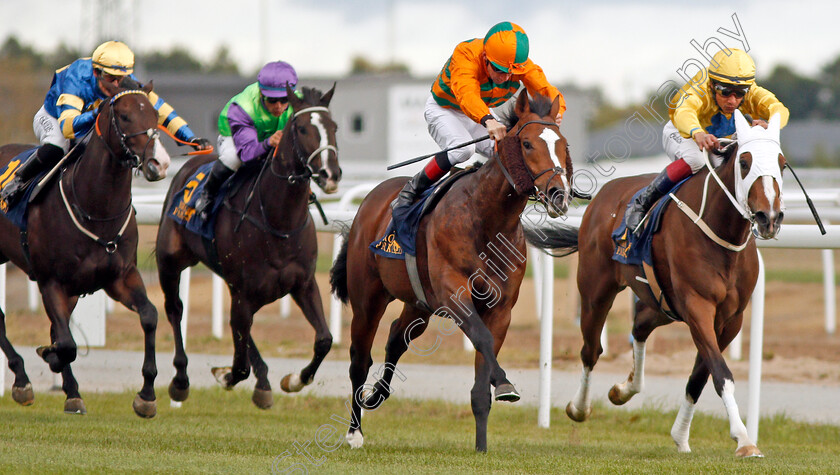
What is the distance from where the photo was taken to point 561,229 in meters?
7.23

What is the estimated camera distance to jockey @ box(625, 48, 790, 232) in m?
5.71

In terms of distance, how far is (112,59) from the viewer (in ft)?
21.5

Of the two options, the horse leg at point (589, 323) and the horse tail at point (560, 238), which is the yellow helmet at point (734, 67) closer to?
the horse leg at point (589, 323)

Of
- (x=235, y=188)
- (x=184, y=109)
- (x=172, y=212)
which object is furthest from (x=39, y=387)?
(x=184, y=109)

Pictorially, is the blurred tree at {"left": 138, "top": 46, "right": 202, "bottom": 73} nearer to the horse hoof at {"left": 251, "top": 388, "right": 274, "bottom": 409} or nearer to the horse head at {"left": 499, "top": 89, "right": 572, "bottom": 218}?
the horse hoof at {"left": 251, "top": 388, "right": 274, "bottom": 409}

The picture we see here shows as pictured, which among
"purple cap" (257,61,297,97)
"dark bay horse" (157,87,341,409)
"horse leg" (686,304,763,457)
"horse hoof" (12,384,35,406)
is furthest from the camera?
"purple cap" (257,61,297,97)

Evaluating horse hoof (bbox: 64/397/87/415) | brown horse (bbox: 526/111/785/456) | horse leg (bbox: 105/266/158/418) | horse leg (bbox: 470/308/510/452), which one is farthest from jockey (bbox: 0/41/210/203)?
brown horse (bbox: 526/111/785/456)

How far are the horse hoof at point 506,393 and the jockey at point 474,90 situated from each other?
1268 millimetres

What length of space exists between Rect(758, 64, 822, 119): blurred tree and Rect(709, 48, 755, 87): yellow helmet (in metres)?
57.0

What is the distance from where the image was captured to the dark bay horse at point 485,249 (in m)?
4.96

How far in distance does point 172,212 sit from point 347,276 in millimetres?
1756

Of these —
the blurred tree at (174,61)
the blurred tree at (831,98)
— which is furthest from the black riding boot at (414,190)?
the blurred tree at (831,98)

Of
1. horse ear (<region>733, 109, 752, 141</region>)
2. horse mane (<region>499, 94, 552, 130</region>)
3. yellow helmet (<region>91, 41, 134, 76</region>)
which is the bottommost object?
horse ear (<region>733, 109, 752, 141</region>)

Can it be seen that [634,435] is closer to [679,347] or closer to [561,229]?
[561,229]
